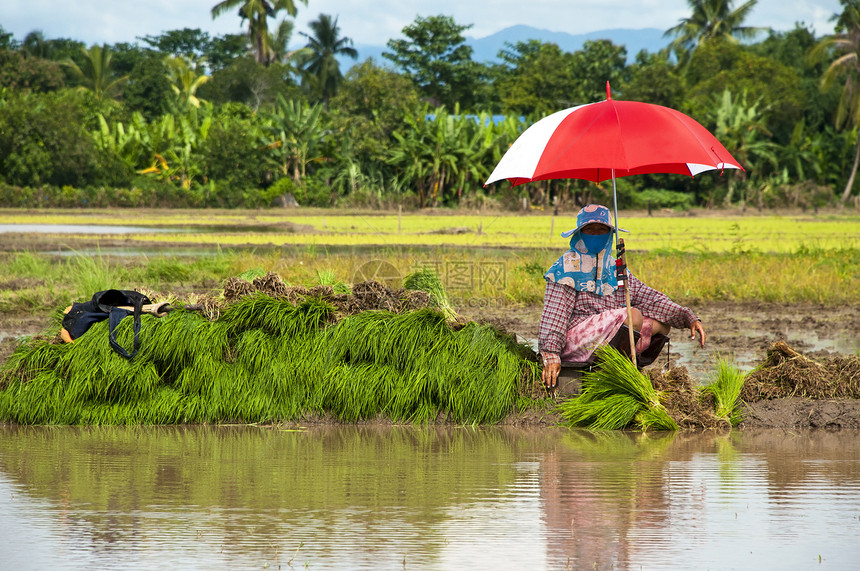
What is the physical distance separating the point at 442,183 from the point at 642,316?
1632 inches

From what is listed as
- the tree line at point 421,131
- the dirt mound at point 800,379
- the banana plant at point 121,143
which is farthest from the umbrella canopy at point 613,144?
the banana plant at point 121,143

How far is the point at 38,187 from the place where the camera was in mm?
49812

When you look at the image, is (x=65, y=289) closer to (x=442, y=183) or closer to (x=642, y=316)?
(x=642, y=316)

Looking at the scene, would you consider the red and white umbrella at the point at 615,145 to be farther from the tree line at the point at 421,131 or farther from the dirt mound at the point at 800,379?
the tree line at the point at 421,131

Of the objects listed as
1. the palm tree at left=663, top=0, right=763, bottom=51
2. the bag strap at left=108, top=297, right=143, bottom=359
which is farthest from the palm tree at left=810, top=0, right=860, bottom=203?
the bag strap at left=108, top=297, right=143, bottom=359

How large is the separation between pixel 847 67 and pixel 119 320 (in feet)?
177

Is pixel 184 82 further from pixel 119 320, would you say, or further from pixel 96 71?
pixel 119 320

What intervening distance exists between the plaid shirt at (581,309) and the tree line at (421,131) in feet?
124

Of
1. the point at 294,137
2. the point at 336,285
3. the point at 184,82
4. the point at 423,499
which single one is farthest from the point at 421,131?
the point at 423,499

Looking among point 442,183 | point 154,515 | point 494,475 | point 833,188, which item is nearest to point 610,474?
point 494,475

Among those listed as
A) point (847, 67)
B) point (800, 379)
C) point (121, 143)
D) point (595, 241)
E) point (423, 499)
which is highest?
point (847, 67)

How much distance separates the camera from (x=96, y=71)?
68.1 m

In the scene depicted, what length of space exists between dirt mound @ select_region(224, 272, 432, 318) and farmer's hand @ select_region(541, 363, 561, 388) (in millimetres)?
1247

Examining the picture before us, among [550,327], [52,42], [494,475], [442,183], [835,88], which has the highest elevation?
[52,42]
